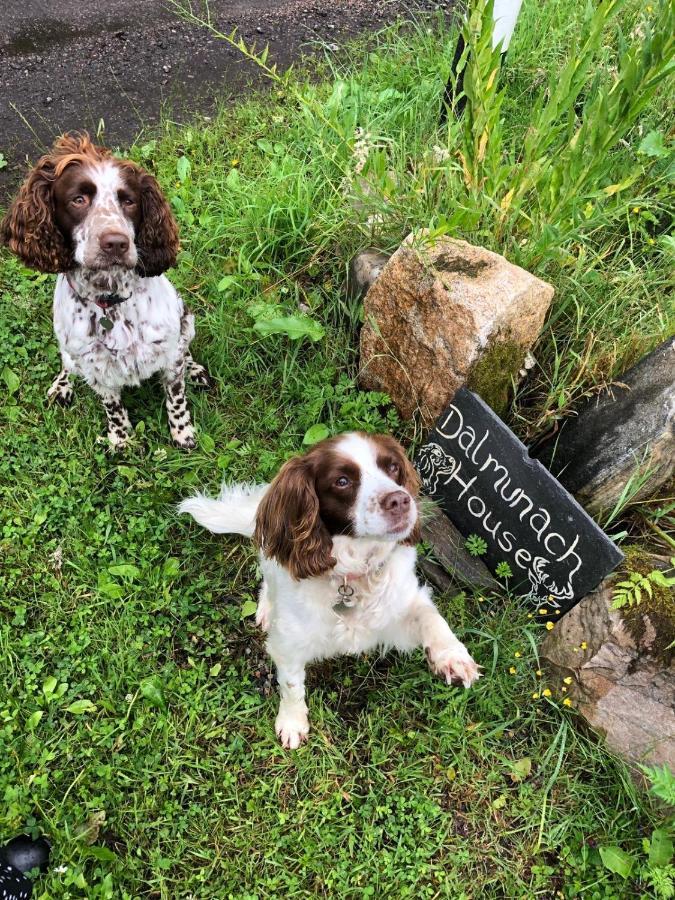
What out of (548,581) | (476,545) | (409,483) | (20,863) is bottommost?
(20,863)

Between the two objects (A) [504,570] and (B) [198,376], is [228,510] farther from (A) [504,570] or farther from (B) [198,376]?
(A) [504,570]

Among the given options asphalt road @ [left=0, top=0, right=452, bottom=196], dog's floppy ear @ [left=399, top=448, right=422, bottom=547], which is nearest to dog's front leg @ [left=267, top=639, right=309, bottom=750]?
dog's floppy ear @ [left=399, top=448, right=422, bottom=547]

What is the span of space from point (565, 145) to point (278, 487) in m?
2.24

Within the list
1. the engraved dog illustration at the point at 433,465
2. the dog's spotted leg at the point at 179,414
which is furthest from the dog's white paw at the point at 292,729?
the dog's spotted leg at the point at 179,414

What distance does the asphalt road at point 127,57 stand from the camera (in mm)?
4348

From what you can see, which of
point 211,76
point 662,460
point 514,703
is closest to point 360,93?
point 211,76

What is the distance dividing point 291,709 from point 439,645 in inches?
26.8

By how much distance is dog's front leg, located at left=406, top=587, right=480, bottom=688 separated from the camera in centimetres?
211

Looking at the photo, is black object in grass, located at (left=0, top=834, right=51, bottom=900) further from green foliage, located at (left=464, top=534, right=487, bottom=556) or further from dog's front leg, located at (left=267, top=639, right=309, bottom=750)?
green foliage, located at (left=464, top=534, right=487, bottom=556)

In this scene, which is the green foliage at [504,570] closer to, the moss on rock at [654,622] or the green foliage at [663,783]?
the moss on rock at [654,622]

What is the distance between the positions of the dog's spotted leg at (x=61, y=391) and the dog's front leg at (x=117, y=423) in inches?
8.3

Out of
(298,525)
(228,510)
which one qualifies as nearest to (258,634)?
(228,510)

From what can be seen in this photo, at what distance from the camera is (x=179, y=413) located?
3.10 meters

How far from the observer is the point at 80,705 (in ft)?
8.03
